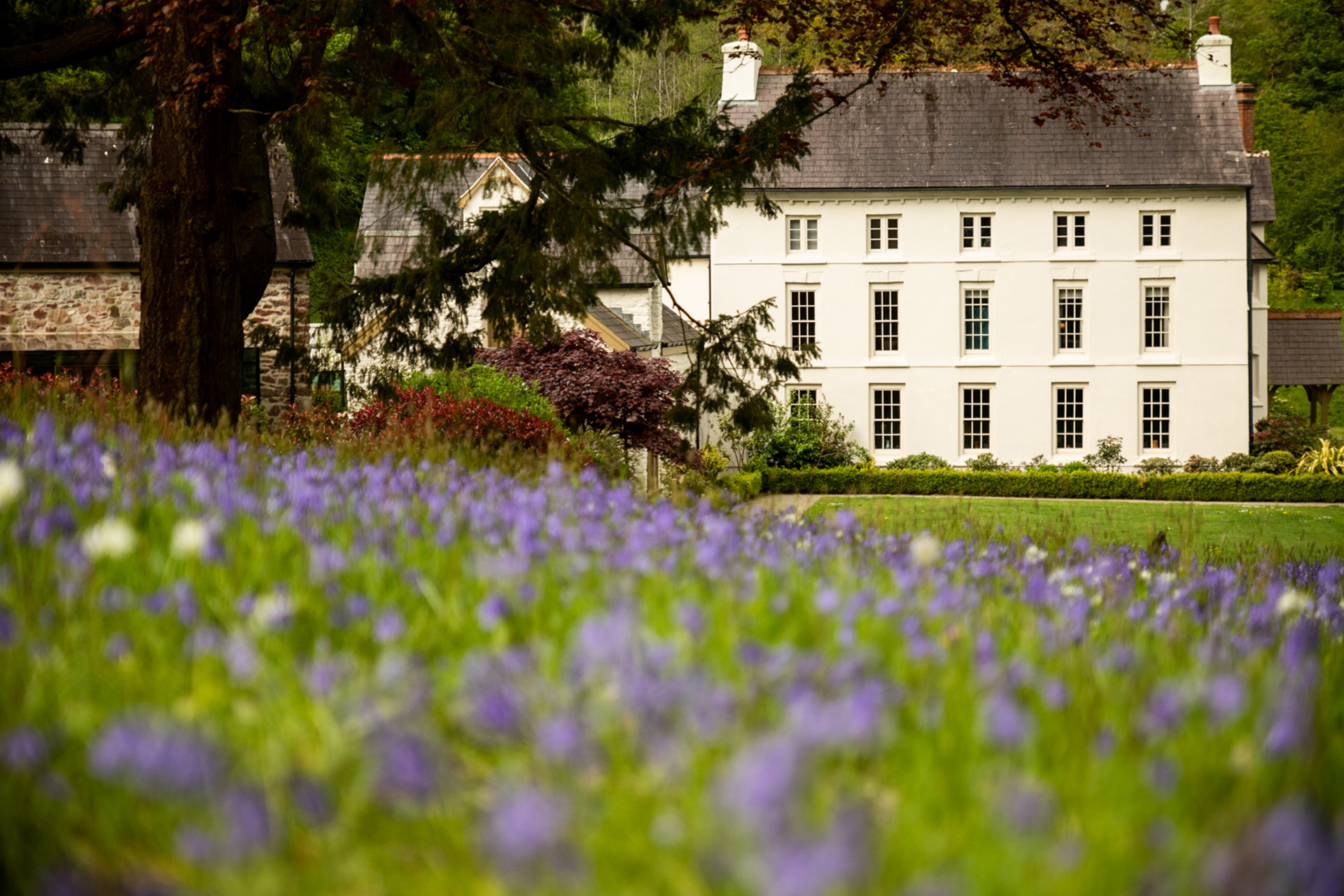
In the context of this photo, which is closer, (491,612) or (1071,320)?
(491,612)

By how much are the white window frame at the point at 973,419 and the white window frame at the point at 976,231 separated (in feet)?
13.9

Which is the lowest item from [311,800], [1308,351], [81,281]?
[311,800]

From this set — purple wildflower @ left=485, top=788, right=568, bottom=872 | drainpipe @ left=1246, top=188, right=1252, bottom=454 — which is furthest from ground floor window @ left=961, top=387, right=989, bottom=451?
purple wildflower @ left=485, top=788, right=568, bottom=872

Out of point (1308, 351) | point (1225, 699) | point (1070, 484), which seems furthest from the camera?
point (1308, 351)

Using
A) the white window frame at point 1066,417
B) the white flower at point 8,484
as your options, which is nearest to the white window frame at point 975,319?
the white window frame at point 1066,417

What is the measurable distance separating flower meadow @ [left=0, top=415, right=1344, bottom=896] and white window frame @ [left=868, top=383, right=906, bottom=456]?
3218 cm

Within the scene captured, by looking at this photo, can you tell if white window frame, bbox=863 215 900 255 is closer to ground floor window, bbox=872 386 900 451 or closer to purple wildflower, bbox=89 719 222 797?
ground floor window, bbox=872 386 900 451

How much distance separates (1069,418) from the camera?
115 feet

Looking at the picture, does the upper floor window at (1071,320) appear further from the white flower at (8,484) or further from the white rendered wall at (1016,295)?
the white flower at (8,484)

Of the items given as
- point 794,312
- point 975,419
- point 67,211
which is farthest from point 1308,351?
point 67,211

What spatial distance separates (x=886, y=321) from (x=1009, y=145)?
658 centimetres

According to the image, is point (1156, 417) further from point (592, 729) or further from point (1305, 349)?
point (592, 729)

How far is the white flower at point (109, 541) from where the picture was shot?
2125 millimetres

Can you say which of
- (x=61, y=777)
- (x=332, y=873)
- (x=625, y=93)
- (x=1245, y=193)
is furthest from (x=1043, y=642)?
(x=625, y=93)
